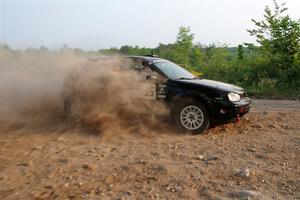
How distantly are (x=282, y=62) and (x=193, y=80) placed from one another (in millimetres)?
11005

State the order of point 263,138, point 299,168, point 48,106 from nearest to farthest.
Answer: point 299,168 → point 263,138 → point 48,106

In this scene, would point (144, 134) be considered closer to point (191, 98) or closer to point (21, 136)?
point (191, 98)

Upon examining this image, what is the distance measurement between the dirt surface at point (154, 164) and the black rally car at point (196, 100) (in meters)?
0.32

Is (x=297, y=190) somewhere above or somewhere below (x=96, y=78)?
below

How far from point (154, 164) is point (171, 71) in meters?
3.58

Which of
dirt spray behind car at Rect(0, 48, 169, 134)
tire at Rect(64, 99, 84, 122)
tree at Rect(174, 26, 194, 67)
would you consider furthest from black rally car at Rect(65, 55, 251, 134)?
tree at Rect(174, 26, 194, 67)

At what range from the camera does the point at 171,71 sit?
902cm

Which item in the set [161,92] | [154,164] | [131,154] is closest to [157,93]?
[161,92]

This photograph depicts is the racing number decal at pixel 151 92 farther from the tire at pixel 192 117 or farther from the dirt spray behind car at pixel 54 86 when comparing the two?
the tire at pixel 192 117

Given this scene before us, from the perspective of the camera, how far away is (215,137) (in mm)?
7625

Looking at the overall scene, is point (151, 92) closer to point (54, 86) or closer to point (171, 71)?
point (171, 71)

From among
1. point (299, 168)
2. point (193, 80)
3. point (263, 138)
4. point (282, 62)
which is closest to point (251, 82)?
point (282, 62)

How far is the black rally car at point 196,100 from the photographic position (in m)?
8.12

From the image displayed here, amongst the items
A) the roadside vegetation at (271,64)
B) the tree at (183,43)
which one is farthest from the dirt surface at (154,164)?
the tree at (183,43)
